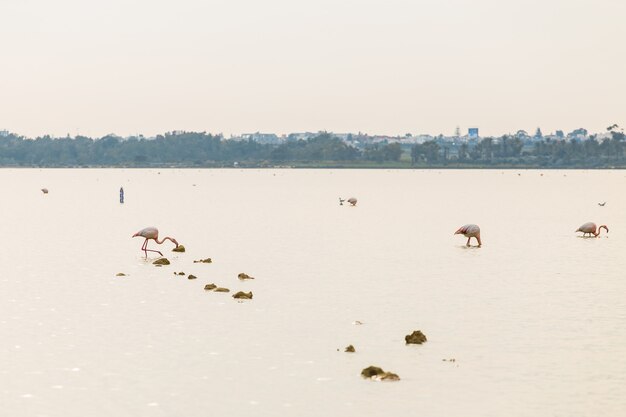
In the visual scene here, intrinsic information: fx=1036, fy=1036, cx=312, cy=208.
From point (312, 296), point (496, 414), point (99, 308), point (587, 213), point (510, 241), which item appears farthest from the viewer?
point (587, 213)

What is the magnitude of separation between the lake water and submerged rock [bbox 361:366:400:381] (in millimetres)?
237

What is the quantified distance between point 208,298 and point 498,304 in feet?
30.5

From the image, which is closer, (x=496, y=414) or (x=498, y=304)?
(x=496, y=414)

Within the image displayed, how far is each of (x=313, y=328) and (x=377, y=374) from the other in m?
6.16

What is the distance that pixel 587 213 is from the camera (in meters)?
94.9

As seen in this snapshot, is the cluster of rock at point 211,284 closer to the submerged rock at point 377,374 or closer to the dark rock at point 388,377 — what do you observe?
the submerged rock at point 377,374

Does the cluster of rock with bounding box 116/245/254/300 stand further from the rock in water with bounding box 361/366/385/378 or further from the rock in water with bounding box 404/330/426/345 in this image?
the rock in water with bounding box 361/366/385/378

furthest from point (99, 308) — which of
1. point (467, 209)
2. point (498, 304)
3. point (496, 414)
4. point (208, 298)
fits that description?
point (467, 209)

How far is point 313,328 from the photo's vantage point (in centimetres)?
2822

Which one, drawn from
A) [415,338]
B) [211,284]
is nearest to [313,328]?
[415,338]

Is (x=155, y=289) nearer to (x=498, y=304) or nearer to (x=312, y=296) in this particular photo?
(x=312, y=296)

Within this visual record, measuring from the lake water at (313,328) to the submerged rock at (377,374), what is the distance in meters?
0.24

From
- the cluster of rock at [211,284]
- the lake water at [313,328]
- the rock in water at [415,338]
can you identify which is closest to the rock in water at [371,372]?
the lake water at [313,328]

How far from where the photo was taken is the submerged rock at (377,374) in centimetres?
2205
